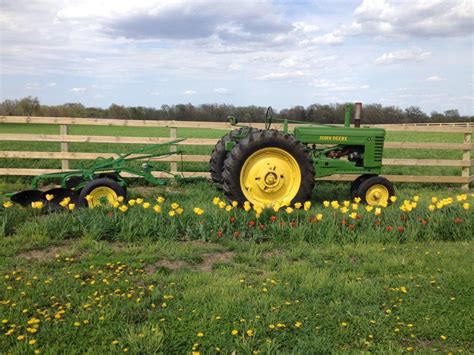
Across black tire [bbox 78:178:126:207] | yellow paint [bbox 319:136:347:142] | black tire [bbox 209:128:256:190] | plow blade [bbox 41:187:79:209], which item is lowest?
plow blade [bbox 41:187:79:209]

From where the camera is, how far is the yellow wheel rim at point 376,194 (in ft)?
23.3

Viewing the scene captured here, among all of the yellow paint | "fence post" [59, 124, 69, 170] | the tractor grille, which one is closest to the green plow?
"fence post" [59, 124, 69, 170]

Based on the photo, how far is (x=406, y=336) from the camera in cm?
313

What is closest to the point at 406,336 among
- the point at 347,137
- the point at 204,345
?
the point at 204,345

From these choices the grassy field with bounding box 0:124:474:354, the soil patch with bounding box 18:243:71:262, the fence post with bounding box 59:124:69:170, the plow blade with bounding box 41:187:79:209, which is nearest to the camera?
the grassy field with bounding box 0:124:474:354

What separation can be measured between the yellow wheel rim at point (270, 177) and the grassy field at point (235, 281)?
59 centimetres

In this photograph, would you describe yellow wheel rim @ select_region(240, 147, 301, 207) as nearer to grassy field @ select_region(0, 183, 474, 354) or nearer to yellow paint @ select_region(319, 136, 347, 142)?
grassy field @ select_region(0, 183, 474, 354)

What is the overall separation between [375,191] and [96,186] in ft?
14.4

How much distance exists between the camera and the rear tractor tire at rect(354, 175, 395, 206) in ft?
23.1

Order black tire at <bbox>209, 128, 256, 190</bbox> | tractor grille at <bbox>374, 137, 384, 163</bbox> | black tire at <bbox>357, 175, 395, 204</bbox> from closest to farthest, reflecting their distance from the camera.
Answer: black tire at <bbox>357, 175, 395, 204</bbox> → tractor grille at <bbox>374, 137, 384, 163</bbox> → black tire at <bbox>209, 128, 256, 190</bbox>

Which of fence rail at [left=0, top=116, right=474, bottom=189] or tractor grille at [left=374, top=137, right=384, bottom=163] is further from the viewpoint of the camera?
fence rail at [left=0, top=116, right=474, bottom=189]

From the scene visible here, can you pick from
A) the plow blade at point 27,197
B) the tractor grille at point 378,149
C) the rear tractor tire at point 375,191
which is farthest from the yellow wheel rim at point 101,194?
the tractor grille at point 378,149

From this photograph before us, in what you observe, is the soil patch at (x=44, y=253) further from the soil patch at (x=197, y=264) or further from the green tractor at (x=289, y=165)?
the green tractor at (x=289, y=165)

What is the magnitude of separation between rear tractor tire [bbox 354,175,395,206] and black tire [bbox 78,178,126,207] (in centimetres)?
376
